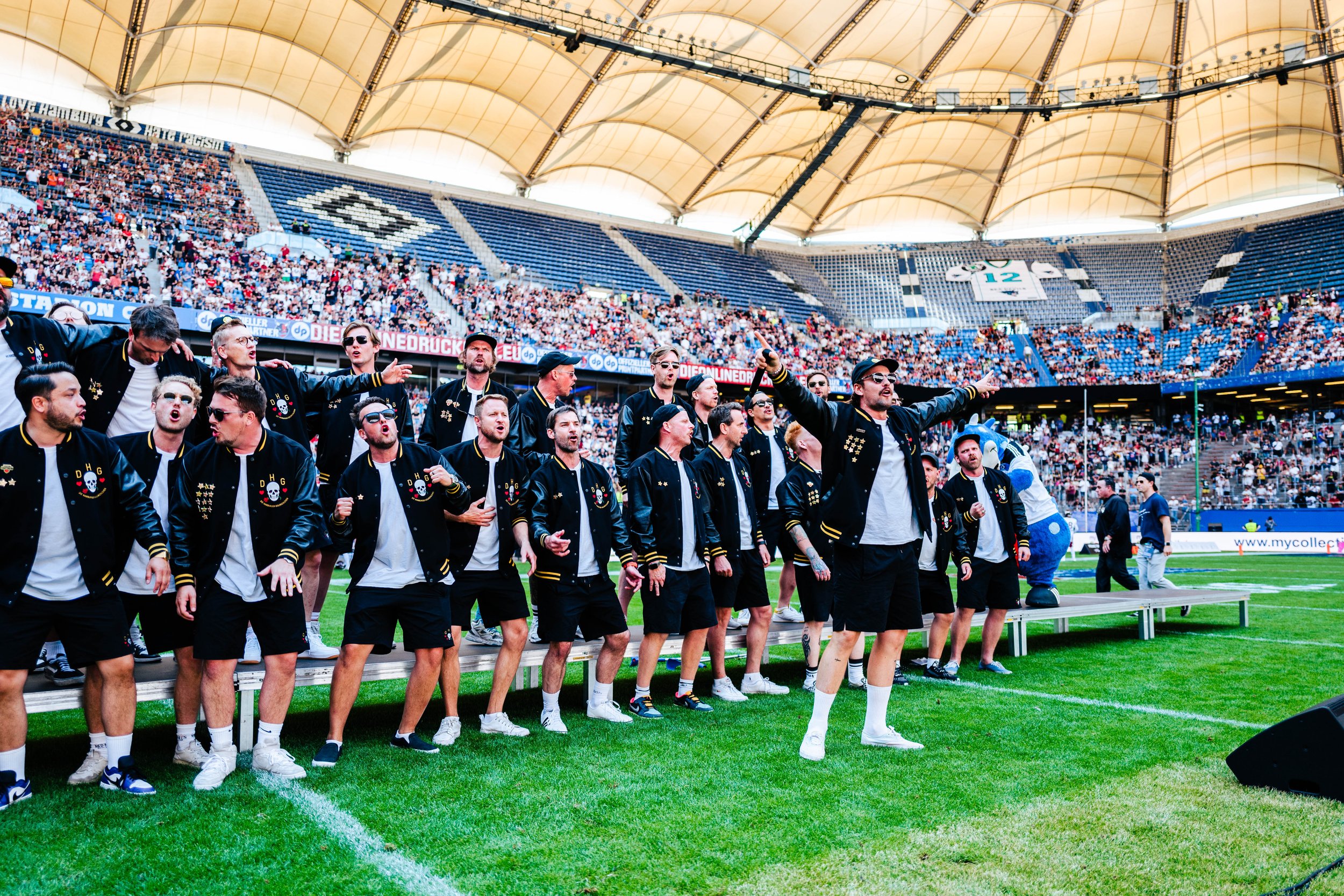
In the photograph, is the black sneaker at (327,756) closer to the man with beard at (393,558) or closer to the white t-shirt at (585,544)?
the man with beard at (393,558)

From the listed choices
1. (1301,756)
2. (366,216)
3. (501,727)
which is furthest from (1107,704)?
(366,216)

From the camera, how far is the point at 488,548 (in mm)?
5438

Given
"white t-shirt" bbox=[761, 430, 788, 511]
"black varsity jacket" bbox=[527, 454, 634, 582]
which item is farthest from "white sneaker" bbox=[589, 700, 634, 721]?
"white t-shirt" bbox=[761, 430, 788, 511]

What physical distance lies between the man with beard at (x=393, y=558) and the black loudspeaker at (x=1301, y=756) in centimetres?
400

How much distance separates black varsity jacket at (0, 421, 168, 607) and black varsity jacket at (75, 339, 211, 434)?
101 centimetres

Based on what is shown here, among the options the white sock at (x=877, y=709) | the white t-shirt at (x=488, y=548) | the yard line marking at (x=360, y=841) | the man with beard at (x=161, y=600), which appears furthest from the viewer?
the white t-shirt at (x=488, y=548)

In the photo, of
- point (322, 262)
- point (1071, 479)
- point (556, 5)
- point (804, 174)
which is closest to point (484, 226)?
point (322, 262)

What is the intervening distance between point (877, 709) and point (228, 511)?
141 inches

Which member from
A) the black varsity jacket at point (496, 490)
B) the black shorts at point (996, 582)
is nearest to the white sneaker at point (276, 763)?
the black varsity jacket at point (496, 490)

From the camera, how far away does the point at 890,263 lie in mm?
44625

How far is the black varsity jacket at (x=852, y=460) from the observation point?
499cm

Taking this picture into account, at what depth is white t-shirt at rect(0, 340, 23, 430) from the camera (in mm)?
4586

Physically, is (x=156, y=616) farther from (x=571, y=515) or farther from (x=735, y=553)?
(x=735, y=553)

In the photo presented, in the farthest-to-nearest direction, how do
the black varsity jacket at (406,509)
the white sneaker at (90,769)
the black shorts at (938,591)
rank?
the black shorts at (938,591) < the black varsity jacket at (406,509) < the white sneaker at (90,769)
